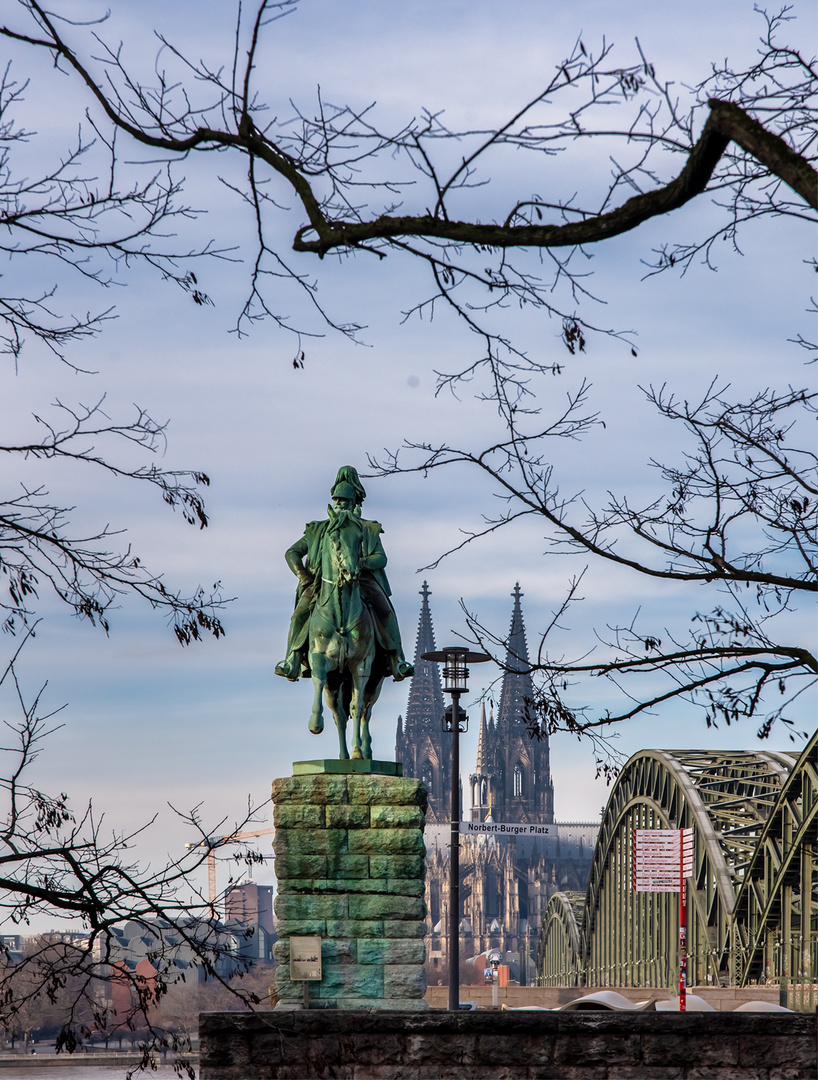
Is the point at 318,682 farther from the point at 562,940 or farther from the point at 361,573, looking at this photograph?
the point at 562,940

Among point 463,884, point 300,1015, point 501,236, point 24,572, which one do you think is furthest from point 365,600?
point 463,884

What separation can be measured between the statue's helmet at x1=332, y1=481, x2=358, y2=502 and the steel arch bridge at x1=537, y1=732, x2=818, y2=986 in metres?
13.8

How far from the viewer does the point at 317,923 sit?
14.2m

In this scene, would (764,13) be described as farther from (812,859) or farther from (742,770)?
(742,770)

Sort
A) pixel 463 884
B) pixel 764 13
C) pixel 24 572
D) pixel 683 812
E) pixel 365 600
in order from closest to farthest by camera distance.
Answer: pixel 24 572 < pixel 764 13 < pixel 365 600 < pixel 683 812 < pixel 463 884

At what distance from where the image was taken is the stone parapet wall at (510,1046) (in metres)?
10.7

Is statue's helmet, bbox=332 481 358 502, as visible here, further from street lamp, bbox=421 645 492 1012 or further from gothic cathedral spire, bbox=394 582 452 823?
gothic cathedral spire, bbox=394 582 452 823

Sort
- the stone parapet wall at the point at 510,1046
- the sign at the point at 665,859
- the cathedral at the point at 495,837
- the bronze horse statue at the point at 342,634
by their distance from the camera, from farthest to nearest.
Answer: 1. the cathedral at the point at 495,837
2. the sign at the point at 665,859
3. the bronze horse statue at the point at 342,634
4. the stone parapet wall at the point at 510,1046

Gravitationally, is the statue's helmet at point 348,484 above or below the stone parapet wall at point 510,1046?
above

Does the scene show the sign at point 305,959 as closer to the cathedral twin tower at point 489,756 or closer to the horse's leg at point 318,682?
the horse's leg at point 318,682

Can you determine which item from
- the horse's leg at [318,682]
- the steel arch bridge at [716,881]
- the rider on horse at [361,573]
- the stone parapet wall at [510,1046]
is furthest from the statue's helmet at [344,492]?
the steel arch bridge at [716,881]

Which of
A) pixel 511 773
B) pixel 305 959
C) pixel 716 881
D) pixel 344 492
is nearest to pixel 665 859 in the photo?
pixel 344 492

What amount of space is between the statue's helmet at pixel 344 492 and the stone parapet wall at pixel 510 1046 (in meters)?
5.49

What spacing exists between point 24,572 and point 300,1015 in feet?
15.3
